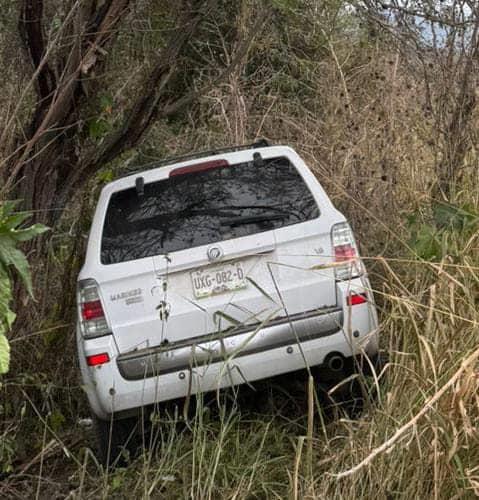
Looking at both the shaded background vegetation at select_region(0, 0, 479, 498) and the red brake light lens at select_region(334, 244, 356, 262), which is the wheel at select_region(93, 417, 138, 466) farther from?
the red brake light lens at select_region(334, 244, 356, 262)

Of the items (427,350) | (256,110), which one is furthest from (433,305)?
(256,110)

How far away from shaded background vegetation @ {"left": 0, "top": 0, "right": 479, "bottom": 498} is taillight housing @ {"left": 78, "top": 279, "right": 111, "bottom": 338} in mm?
341

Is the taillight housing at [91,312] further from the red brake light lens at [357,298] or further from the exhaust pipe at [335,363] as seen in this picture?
the red brake light lens at [357,298]

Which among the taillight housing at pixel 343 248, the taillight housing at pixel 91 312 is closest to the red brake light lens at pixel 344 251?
the taillight housing at pixel 343 248

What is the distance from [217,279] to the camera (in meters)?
5.17

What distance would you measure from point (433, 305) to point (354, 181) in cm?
456

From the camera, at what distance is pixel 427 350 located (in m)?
3.95

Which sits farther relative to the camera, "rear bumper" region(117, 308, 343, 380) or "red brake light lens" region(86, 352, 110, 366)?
"red brake light lens" region(86, 352, 110, 366)

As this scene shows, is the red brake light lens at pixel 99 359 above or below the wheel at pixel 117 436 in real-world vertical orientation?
above

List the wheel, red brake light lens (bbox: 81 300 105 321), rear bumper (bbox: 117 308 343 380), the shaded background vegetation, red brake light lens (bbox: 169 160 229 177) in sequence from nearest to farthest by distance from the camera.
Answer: the shaded background vegetation → rear bumper (bbox: 117 308 343 380) → red brake light lens (bbox: 81 300 105 321) → the wheel → red brake light lens (bbox: 169 160 229 177)

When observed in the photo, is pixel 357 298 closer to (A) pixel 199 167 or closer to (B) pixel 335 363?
(B) pixel 335 363

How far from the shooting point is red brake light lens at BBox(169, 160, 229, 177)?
574cm

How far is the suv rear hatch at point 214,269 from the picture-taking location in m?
5.11

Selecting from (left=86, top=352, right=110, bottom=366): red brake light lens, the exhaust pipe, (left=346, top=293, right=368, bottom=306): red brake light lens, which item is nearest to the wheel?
(left=86, top=352, right=110, bottom=366): red brake light lens
